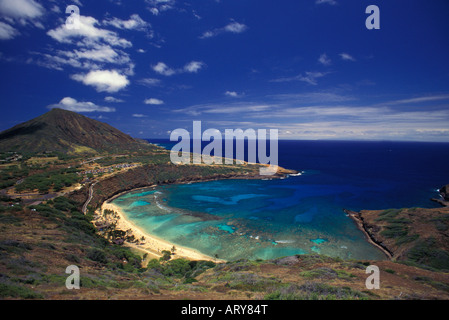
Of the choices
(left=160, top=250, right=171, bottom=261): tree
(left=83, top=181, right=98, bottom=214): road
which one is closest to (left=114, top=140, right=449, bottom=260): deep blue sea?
(left=160, top=250, right=171, bottom=261): tree

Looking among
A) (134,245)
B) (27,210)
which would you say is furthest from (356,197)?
(27,210)

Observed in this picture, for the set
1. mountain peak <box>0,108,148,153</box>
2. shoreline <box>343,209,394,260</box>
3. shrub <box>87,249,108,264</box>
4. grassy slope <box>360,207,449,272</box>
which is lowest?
shoreline <box>343,209,394,260</box>

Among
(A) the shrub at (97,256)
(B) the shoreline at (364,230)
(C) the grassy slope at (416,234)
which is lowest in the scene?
(B) the shoreline at (364,230)

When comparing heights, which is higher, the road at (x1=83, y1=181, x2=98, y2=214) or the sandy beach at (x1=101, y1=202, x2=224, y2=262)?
the road at (x1=83, y1=181, x2=98, y2=214)

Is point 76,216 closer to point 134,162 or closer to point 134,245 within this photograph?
point 134,245

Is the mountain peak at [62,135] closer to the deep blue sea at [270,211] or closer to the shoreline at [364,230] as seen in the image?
the deep blue sea at [270,211]

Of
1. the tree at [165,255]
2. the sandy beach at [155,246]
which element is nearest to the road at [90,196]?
the sandy beach at [155,246]

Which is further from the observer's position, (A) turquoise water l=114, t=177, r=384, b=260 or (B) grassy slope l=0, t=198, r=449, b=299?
(A) turquoise water l=114, t=177, r=384, b=260

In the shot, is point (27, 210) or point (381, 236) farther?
point (381, 236)

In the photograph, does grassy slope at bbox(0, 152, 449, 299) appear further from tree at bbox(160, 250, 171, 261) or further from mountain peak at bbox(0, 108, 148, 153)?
mountain peak at bbox(0, 108, 148, 153)
